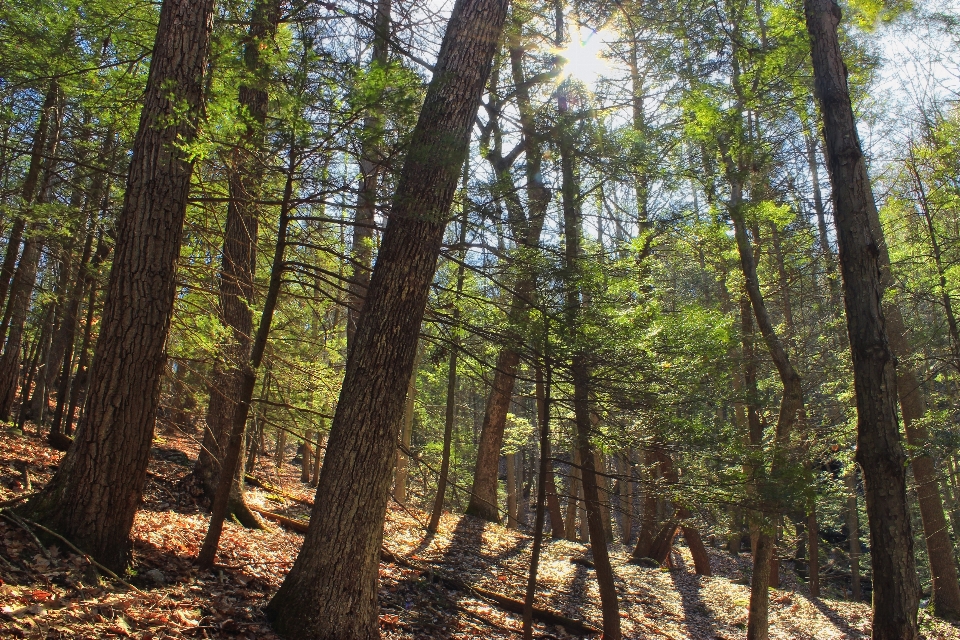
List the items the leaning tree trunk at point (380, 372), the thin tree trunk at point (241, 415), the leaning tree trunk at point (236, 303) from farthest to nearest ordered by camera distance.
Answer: the leaning tree trunk at point (236, 303) → the thin tree trunk at point (241, 415) → the leaning tree trunk at point (380, 372)

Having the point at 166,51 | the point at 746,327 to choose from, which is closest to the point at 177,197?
the point at 166,51

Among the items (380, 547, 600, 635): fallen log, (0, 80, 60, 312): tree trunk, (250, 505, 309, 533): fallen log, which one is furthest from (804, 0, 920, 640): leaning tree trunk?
(0, 80, 60, 312): tree trunk

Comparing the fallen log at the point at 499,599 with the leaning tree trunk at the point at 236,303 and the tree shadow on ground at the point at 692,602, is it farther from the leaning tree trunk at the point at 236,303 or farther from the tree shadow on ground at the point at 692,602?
the tree shadow on ground at the point at 692,602

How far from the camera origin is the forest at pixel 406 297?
4.55 meters

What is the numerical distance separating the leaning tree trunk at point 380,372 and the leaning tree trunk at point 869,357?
12.4 ft

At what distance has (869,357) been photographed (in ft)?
18.3

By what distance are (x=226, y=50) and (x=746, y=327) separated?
10.1m

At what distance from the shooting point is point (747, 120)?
9.49m

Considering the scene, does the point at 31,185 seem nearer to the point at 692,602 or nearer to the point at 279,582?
the point at 279,582

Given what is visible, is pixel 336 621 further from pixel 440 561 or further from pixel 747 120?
pixel 747 120

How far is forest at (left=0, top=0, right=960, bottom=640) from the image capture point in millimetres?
4547

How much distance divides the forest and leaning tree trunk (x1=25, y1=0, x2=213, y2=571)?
0.02m

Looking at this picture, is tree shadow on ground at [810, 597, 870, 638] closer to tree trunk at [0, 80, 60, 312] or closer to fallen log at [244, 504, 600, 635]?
fallen log at [244, 504, 600, 635]

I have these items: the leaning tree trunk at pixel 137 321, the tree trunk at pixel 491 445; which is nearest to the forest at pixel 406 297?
the leaning tree trunk at pixel 137 321
